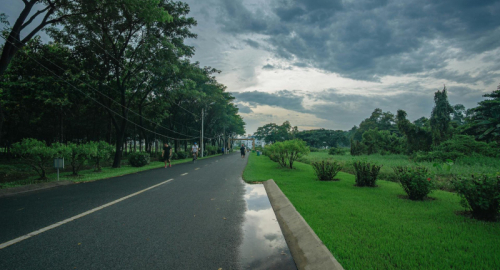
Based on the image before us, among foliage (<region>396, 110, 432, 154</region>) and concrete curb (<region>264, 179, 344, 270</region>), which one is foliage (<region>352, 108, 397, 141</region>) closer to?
foliage (<region>396, 110, 432, 154</region>)

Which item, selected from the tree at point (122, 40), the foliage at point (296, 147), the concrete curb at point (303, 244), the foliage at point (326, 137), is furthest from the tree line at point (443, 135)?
the foliage at point (326, 137)

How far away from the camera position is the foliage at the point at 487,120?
21688mm

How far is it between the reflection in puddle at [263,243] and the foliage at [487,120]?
2598 centimetres

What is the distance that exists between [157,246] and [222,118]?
5058 cm

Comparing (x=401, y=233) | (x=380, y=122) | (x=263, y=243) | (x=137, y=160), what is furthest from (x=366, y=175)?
(x=380, y=122)

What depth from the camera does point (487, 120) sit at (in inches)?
894

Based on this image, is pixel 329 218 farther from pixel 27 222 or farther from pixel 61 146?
pixel 61 146

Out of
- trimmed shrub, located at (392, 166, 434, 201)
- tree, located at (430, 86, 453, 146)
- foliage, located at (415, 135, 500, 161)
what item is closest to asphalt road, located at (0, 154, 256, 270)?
trimmed shrub, located at (392, 166, 434, 201)

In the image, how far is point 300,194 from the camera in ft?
24.6

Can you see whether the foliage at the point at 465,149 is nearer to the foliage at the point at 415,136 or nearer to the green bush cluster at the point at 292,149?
the foliage at the point at 415,136

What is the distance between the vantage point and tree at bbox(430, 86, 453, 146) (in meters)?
27.4

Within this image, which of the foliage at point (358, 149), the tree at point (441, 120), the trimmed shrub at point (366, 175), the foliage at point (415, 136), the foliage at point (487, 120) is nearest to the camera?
the trimmed shrub at point (366, 175)

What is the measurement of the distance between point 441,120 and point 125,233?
34.1m

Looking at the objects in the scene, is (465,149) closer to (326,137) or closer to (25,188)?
(25,188)
